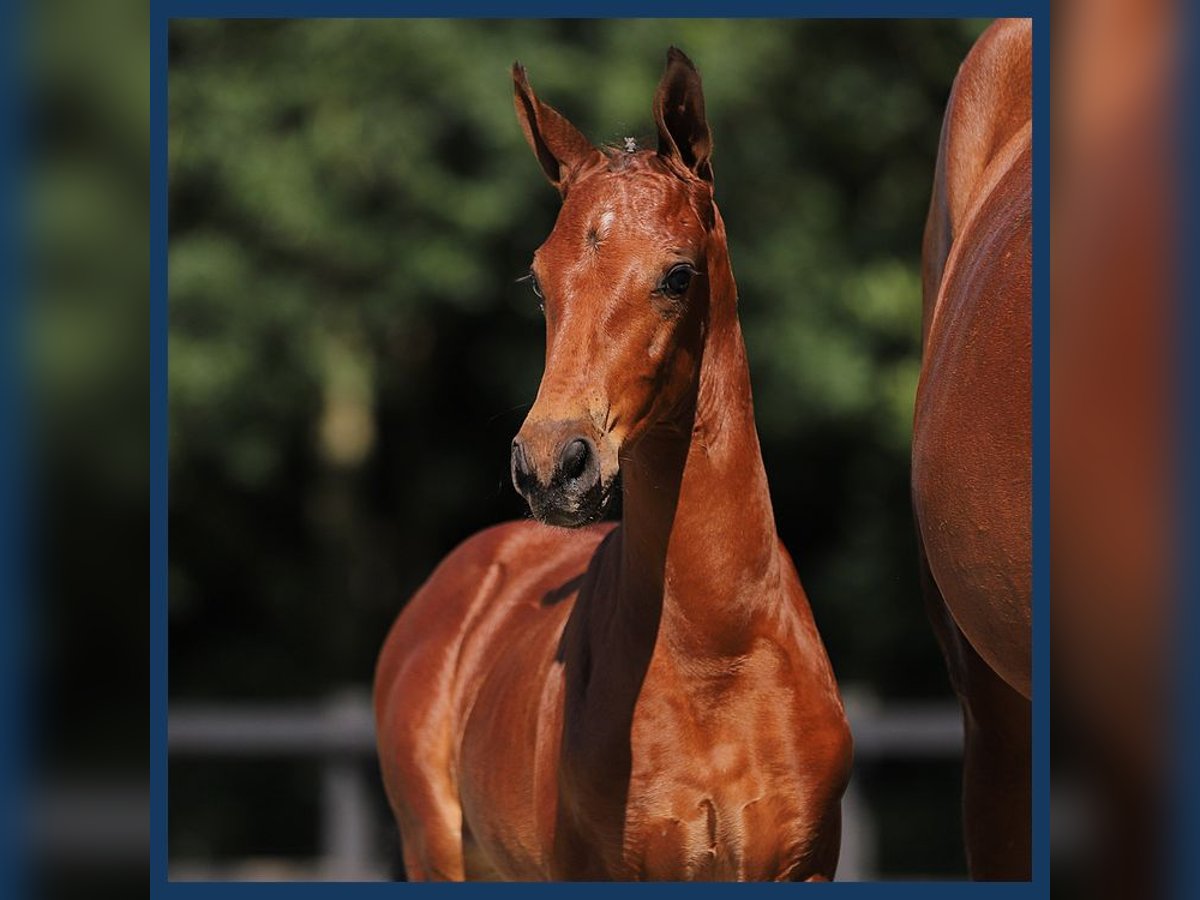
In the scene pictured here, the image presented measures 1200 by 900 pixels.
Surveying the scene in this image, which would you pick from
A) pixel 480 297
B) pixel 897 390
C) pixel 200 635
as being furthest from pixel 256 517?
pixel 897 390

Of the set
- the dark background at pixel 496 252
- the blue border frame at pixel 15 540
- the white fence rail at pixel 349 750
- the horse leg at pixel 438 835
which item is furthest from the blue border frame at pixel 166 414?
the white fence rail at pixel 349 750

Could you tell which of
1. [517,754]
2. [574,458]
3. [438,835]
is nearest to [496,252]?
[438,835]

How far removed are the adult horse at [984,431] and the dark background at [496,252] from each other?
4318mm

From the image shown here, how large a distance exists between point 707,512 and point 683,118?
2.12 ft

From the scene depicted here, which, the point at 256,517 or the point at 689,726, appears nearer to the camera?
the point at 689,726

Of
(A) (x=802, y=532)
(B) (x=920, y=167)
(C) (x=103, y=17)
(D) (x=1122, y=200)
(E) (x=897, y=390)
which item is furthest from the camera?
(A) (x=802, y=532)

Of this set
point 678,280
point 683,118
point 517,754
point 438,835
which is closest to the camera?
point 678,280

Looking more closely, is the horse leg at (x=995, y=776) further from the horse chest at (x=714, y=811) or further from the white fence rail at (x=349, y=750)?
the white fence rail at (x=349, y=750)

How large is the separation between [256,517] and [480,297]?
206cm

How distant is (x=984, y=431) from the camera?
228 cm

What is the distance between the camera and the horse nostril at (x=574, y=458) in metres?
2.44

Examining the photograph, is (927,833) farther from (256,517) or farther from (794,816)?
(794,816)

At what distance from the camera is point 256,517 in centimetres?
932

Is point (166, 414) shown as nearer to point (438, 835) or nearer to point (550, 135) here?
point (550, 135)
